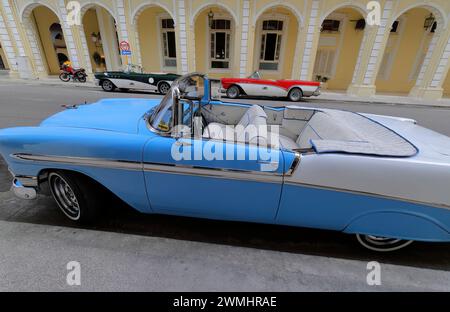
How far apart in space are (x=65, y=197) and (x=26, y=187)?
36cm

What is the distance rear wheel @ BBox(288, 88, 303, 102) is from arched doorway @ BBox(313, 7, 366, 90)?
20.0ft

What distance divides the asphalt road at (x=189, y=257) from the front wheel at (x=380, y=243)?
0.26 ft

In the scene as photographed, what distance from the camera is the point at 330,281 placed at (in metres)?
1.84

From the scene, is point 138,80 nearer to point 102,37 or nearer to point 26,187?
point 102,37

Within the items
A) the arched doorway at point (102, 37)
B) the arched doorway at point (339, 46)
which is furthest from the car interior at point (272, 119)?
the arched doorway at point (102, 37)

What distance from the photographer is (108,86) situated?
10.7 metres

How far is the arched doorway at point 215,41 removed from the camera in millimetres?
14281

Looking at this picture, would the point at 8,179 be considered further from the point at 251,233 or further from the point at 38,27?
the point at 38,27

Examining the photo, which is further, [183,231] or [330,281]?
[183,231]

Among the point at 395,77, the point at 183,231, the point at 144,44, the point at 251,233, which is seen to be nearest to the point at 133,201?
the point at 183,231

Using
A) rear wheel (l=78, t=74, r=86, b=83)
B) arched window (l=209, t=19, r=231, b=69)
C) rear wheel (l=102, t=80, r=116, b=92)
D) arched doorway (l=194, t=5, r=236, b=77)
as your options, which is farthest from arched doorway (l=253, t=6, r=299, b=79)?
rear wheel (l=78, t=74, r=86, b=83)

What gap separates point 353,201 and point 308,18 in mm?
13012

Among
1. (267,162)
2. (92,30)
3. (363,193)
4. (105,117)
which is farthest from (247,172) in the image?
(92,30)

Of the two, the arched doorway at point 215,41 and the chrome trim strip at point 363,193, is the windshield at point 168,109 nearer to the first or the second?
the chrome trim strip at point 363,193
